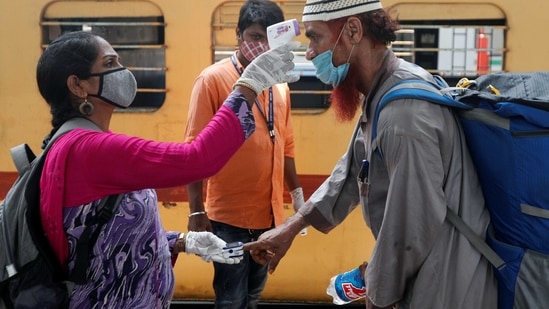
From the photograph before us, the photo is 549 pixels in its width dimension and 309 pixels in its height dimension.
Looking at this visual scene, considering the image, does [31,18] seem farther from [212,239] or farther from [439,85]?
[439,85]

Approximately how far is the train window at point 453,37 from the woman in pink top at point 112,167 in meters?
2.04

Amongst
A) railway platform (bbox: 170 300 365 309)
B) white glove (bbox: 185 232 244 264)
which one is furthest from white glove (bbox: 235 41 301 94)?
railway platform (bbox: 170 300 365 309)

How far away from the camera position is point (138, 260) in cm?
197

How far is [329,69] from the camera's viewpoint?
2.13m

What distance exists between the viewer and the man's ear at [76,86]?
196 centimetres

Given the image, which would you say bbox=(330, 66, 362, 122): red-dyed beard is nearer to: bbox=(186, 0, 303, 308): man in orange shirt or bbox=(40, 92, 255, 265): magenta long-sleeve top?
bbox=(40, 92, 255, 265): magenta long-sleeve top

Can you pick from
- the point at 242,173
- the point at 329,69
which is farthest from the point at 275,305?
the point at 329,69

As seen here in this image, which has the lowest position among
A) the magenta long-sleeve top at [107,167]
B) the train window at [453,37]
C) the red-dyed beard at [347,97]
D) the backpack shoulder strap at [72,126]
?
the magenta long-sleeve top at [107,167]

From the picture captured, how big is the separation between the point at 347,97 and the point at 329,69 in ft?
0.46

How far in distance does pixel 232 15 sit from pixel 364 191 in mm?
2233

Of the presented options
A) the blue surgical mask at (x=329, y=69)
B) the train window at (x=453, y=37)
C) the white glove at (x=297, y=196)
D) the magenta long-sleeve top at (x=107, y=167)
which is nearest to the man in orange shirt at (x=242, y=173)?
the white glove at (x=297, y=196)

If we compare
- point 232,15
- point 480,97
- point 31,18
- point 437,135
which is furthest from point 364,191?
point 31,18

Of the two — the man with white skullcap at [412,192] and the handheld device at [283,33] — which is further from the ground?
the handheld device at [283,33]

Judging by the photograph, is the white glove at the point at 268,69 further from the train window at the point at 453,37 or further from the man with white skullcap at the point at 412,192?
the train window at the point at 453,37
